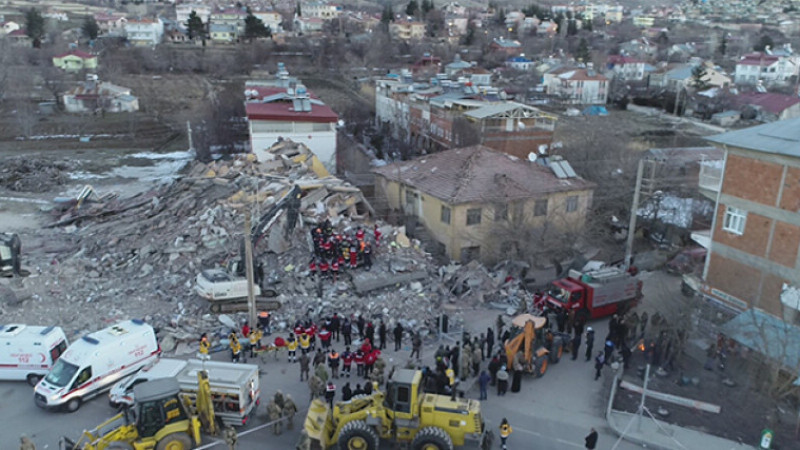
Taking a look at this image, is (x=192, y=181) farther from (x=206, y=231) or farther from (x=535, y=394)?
(x=535, y=394)

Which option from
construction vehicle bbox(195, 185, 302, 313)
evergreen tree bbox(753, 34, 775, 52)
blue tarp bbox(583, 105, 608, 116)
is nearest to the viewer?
construction vehicle bbox(195, 185, 302, 313)

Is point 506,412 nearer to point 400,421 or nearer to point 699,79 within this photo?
point 400,421

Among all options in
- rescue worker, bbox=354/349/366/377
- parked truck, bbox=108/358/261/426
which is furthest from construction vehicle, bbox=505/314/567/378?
parked truck, bbox=108/358/261/426

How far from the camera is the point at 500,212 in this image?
82.7ft

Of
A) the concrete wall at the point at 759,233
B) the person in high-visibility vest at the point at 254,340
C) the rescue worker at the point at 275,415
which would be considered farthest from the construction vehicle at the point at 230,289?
the concrete wall at the point at 759,233

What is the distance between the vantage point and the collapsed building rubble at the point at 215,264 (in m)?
18.6

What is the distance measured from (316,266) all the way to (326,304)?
6.70ft

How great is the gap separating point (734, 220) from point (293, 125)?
81.7 ft

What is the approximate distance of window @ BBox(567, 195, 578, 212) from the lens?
27309 millimetres

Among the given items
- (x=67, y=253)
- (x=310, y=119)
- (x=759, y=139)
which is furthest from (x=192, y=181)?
(x=759, y=139)

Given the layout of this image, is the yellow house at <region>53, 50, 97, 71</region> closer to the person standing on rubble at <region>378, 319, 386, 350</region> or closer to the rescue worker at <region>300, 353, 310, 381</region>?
the person standing on rubble at <region>378, 319, 386, 350</region>

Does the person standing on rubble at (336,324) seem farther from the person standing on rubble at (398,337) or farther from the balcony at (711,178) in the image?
the balcony at (711,178)

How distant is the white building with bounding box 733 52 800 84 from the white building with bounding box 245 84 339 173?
3035 inches

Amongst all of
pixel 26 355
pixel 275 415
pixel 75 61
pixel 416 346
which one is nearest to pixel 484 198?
pixel 416 346
